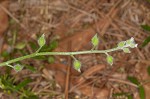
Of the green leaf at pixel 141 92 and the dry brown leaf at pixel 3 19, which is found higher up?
the dry brown leaf at pixel 3 19

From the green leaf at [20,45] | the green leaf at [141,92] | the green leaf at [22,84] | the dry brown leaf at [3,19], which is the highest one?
the dry brown leaf at [3,19]

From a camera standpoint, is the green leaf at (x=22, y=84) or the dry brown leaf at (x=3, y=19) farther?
the dry brown leaf at (x=3, y=19)

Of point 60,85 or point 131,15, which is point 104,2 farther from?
point 60,85

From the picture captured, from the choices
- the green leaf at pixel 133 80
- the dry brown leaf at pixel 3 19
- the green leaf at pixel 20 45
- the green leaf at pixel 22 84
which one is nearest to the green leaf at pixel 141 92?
the green leaf at pixel 133 80

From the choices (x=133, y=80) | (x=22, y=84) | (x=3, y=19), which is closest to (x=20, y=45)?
(x=3, y=19)

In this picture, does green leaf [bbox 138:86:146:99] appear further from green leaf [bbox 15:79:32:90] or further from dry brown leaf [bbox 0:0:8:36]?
dry brown leaf [bbox 0:0:8:36]

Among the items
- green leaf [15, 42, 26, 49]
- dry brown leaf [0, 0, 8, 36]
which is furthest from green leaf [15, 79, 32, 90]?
dry brown leaf [0, 0, 8, 36]

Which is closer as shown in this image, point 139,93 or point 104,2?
point 139,93

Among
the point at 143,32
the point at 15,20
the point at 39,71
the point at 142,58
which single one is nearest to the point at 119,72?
the point at 142,58

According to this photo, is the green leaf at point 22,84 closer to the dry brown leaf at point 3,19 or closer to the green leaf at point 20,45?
the green leaf at point 20,45

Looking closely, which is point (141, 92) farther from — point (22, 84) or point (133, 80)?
point (22, 84)

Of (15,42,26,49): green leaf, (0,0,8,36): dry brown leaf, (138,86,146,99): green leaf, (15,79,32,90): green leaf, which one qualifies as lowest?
(138,86,146,99): green leaf
